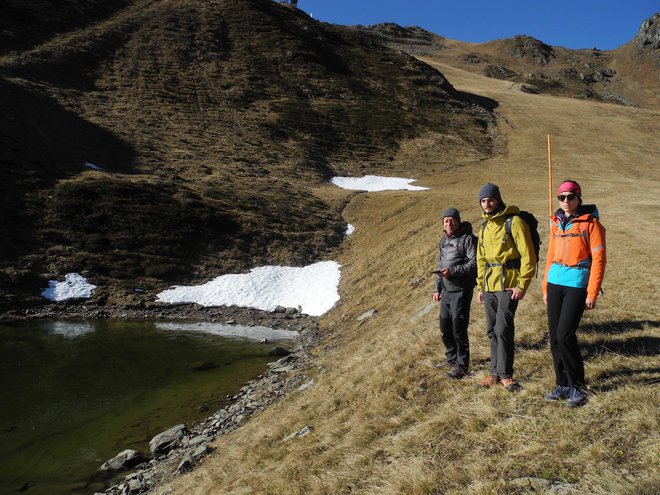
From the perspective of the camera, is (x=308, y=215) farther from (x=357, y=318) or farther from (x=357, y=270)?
(x=357, y=318)

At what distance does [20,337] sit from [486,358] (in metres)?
20.8

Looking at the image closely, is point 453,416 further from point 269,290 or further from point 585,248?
point 269,290

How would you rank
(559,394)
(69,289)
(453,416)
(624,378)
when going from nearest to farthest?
1. (559,394)
2. (624,378)
3. (453,416)
4. (69,289)

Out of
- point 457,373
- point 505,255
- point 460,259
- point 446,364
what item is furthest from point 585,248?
point 446,364

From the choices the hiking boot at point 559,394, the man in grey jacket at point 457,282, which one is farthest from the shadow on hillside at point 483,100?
the hiking boot at point 559,394

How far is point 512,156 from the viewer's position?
61.8 m

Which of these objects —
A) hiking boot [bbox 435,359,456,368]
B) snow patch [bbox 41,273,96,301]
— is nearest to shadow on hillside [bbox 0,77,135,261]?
snow patch [bbox 41,273,96,301]

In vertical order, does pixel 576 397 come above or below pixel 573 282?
below

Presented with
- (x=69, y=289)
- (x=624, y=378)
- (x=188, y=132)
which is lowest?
(x=69, y=289)

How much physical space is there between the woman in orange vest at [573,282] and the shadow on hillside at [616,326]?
2923mm

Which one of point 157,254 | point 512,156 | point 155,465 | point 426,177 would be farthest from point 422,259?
point 512,156

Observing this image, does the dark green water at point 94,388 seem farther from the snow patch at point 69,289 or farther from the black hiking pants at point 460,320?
the black hiking pants at point 460,320

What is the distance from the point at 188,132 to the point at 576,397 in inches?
2179

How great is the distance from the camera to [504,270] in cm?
702
